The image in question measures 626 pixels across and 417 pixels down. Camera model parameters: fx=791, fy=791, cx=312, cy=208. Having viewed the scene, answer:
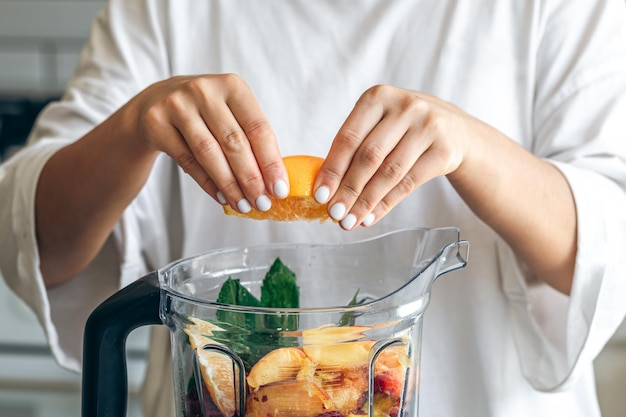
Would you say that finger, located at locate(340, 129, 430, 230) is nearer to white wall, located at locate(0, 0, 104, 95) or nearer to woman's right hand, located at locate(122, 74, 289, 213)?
woman's right hand, located at locate(122, 74, 289, 213)

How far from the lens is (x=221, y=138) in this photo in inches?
18.3

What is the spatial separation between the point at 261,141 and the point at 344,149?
48 mm

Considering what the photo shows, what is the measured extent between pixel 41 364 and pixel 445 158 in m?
1.20

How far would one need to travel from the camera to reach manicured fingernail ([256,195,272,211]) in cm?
45

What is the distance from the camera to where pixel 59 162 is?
2.14ft

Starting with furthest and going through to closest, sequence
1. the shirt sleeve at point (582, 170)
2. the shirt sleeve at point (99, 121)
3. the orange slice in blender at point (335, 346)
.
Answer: the shirt sleeve at point (99, 121) < the shirt sleeve at point (582, 170) < the orange slice in blender at point (335, 346)

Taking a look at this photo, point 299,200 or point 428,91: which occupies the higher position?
point 428,91

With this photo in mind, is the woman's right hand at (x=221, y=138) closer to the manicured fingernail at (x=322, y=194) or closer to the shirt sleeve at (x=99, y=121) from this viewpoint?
the manicured fingernail at (x=322, y=194)

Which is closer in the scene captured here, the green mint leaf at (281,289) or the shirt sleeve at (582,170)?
the green mint leaf at (281,289)

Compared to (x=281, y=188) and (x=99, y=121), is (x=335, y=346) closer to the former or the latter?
(x=281, y=188)

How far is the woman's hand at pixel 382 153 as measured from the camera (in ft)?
1.49

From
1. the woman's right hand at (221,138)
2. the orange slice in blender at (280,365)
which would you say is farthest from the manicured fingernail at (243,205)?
the orange slice in blender at (280,365)

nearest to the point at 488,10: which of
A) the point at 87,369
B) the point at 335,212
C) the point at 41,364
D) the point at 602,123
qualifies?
the point at 602,123

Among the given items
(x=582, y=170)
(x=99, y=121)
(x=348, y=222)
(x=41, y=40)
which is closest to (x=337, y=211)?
(x=348, y=222)
